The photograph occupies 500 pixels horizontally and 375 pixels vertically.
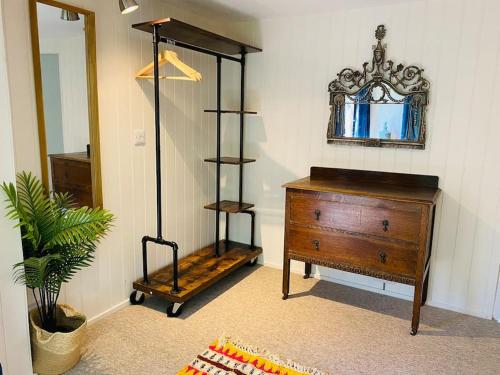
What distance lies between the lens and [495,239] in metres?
2.53

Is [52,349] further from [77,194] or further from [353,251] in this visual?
[353,251]

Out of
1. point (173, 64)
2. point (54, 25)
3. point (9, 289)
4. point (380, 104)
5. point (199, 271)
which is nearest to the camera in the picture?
point (9, 289)

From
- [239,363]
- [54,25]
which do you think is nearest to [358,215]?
[239,363]

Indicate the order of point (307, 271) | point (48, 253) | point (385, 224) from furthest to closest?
1. point (307, 271)
2. point (385, 224)
3. point (48, 253)

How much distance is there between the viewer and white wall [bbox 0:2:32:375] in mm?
1652

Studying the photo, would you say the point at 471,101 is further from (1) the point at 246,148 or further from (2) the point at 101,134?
(2) the point at 101,134

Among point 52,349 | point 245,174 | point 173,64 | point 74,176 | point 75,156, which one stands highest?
point 173,64

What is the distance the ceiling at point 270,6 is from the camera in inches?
104

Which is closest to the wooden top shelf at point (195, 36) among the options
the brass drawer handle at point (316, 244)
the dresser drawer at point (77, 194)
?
the dresser drawer at point (77, 194)

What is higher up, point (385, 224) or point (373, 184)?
point (373, 184)

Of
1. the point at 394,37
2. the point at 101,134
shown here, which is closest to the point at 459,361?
the point at 394,37

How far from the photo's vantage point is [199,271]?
9.37ft

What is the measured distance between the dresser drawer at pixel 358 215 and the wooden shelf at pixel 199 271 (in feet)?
2.29

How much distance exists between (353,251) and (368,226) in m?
0.20
